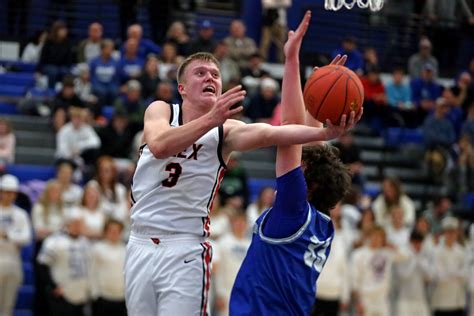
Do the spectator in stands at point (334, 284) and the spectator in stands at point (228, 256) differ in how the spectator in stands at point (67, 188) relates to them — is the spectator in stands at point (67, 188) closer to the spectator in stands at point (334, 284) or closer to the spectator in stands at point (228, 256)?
the spectator in stands at point (228, 256)

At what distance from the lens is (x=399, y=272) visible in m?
16.1

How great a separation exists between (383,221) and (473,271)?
1.44 metres

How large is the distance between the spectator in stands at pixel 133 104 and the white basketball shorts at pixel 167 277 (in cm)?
931

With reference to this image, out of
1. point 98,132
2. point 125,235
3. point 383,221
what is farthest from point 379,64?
point 125,235

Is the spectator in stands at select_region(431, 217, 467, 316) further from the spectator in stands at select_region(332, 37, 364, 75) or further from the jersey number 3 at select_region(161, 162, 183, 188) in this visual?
the jersey number 3 at select_region(161, 162, 183, 188)

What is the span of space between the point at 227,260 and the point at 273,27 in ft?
23.5

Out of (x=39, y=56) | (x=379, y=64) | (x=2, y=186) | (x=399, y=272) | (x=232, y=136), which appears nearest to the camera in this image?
(x=232, y=136)

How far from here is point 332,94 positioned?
257 inches

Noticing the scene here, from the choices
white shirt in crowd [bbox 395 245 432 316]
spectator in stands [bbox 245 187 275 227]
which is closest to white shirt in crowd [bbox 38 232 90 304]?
spectator in stands [bbox 245 187 275 227]

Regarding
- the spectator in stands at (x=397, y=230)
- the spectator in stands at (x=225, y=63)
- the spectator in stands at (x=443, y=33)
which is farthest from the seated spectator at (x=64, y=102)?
the spectator in stands at (x=443, y=33)

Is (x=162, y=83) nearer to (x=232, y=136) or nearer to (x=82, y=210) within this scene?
(x=82, y=210)

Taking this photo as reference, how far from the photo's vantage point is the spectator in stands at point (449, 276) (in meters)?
16.3

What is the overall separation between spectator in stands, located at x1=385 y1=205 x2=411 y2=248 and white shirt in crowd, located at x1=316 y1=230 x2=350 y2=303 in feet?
3.43

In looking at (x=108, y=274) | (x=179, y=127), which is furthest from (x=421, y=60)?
(x=179, y=127)
